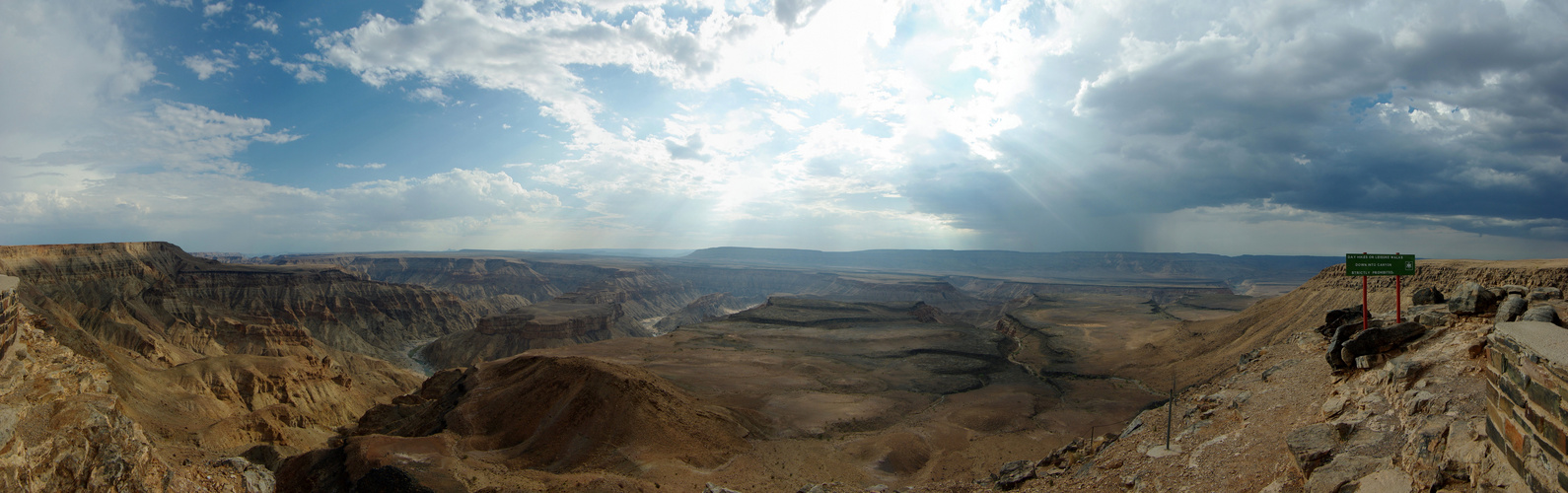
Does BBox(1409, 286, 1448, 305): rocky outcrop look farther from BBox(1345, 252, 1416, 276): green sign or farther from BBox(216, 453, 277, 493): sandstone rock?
BBox(216, 453, 277, 493): sandstone rock

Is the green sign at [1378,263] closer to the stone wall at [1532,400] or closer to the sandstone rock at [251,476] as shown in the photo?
the stone wall at [1532,400]

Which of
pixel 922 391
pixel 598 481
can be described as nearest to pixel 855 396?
pixel 922 391

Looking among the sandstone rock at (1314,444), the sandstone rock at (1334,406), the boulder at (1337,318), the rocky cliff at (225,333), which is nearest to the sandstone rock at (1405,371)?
the sandstone rock at (1334,406)

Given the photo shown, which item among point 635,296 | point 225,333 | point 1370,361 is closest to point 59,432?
point 1370,361

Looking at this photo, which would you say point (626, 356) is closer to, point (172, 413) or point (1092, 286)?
point (172, 413)

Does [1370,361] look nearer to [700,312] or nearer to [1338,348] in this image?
[1338,348]

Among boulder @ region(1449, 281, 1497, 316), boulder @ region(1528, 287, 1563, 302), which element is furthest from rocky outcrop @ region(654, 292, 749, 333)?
boulder @ region(1528, 287, 1563, 302)
